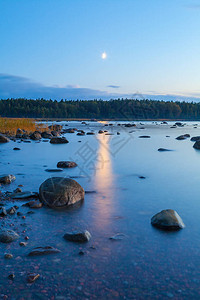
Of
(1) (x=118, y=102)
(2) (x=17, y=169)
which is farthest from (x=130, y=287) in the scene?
(1) (x=118, y=102)

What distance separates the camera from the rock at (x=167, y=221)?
604 centimetres

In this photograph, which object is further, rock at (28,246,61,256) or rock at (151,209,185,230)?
rock at (151,209,185,230)

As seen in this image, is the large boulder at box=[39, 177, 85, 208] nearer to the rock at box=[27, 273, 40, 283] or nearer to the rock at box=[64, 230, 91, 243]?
the rock at box=[64, 230, 91, 243]

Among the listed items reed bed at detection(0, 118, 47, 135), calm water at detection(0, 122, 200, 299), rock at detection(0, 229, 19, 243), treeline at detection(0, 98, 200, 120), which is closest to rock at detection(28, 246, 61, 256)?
calm water at detection(0, 122, 200, 299)

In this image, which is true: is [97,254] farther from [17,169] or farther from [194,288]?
[17,169]

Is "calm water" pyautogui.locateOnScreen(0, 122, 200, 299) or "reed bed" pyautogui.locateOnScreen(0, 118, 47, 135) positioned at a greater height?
"reed bed" pyautogui.locateOnScreen(0, 118, 47, 135)

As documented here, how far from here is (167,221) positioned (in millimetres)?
6125

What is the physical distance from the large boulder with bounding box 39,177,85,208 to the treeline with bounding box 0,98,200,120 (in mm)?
116173

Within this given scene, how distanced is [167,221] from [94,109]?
453 ft

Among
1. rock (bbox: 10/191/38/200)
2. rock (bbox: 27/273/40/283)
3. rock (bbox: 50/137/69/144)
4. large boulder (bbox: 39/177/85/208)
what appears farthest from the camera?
rock (bbox: 50/137/69/144)

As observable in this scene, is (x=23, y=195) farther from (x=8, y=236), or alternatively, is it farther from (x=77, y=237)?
(x=77, y=237)

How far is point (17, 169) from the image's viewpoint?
12883 millimetres

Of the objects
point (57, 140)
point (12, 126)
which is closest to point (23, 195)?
point (57, 140)

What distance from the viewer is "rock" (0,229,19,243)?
16.9 ft
